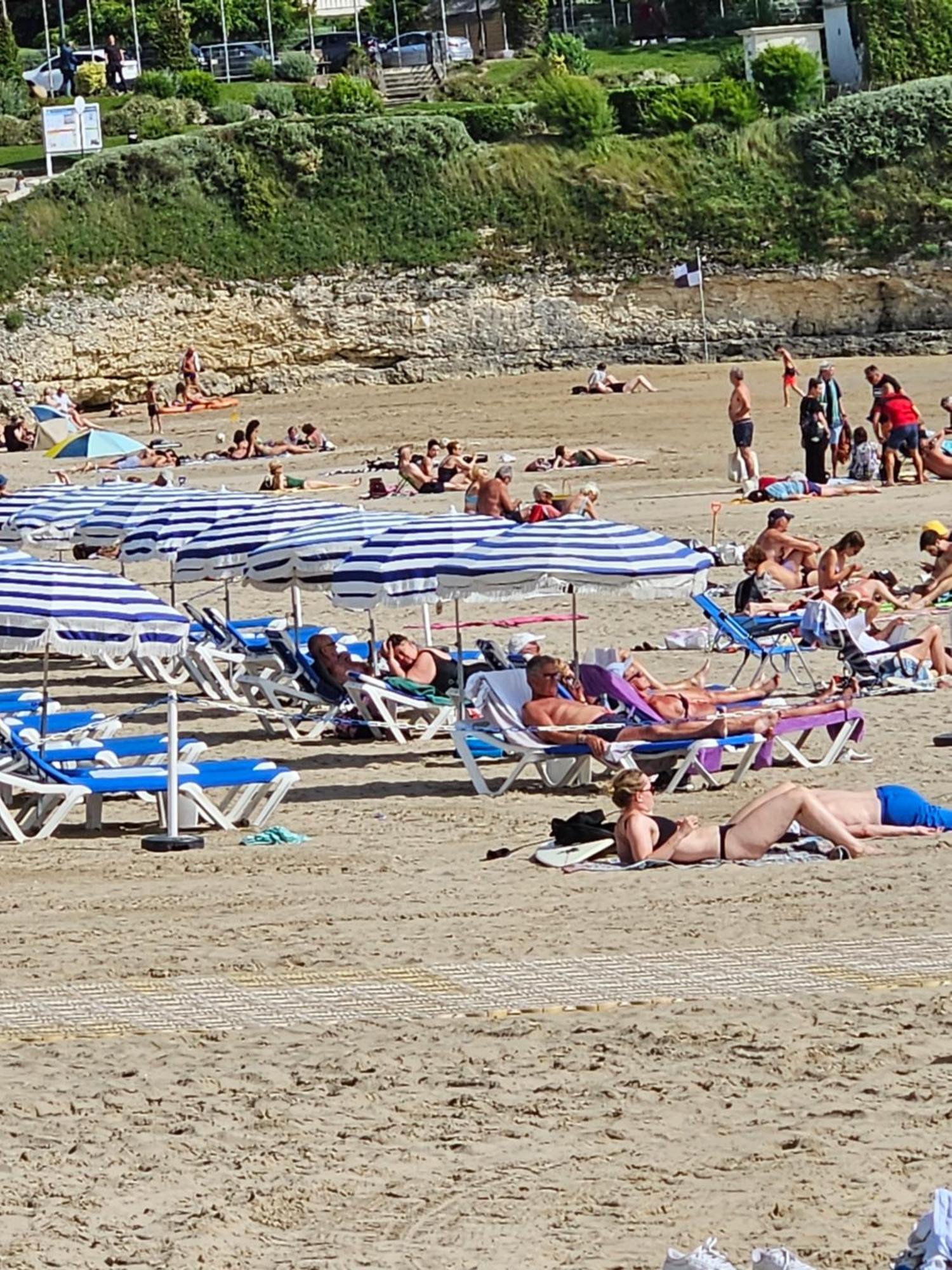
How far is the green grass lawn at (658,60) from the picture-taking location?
50750mm

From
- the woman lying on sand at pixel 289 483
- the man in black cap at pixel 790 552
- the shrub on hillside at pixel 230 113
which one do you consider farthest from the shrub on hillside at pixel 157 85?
the man in black cap at pixel 790 552

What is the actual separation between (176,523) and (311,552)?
7.27ft

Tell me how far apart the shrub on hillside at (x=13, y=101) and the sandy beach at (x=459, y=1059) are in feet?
142

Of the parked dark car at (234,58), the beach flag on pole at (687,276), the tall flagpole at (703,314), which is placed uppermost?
the parked dark car at (234,58)

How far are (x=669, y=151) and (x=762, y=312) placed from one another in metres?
4.69

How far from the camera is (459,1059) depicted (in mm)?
6301

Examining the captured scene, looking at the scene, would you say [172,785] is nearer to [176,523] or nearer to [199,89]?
[176,523]

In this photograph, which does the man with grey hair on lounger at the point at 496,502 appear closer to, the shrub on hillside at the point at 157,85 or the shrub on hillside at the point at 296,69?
the shrub on hillside at the point at 157,85

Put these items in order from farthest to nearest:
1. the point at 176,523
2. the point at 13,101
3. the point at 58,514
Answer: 1. the point at 13,101
2. the point at 58,514
3. the point at 176,523

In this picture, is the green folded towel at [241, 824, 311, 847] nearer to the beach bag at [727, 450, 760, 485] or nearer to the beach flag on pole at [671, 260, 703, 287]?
the beach bag at [727, 450, 760, 485]

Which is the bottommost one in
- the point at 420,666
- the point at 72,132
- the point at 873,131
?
the point at 420,666

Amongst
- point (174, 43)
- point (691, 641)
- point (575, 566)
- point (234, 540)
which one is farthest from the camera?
point (174, 43)

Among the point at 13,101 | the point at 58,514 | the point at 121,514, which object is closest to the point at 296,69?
the point at 13,101

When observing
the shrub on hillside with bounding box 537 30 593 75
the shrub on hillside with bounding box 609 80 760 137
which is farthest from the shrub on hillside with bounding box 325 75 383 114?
the shrub on hillside with bounding box 609 80 760 137
